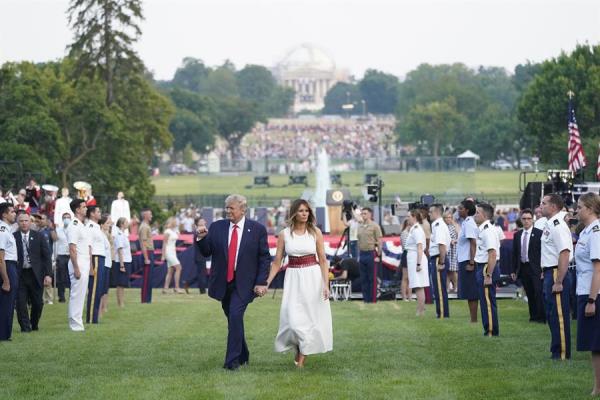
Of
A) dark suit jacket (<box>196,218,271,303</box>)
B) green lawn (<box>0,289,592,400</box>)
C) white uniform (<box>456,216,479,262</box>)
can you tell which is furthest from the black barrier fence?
dark suit jacket (<box>196,218,271,303</box>)

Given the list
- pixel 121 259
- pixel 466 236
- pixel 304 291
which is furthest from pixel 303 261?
pixel 121 259

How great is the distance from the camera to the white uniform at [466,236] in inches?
895

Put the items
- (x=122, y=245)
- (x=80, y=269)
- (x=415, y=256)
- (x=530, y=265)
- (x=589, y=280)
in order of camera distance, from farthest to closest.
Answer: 1. (x=122, y=245)
2. (x=415, y=256)
3. (x=530, y=265)
4. (x=80, y=269)
5. (x=589, y=280)

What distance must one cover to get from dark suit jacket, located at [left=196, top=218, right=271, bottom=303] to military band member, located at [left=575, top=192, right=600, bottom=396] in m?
3.95

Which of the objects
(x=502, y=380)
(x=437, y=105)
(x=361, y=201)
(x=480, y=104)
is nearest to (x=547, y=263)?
(x=502, y=380)

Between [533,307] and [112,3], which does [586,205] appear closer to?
[533,307]

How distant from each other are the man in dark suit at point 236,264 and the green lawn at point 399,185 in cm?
4729

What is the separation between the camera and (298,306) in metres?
17.3

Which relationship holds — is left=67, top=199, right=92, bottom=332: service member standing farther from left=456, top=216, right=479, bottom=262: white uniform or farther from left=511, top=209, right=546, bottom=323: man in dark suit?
left=511, top=209, right=546, bottom=323: man in dark suit

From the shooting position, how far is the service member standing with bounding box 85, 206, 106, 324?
23.6 metres

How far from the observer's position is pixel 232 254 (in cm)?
1741

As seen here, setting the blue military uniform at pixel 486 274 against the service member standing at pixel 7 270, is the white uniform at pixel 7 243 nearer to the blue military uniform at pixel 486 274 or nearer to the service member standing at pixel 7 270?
the service member standing at pixel 7 270

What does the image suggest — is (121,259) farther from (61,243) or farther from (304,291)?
(304,291)

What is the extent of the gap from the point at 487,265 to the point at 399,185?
61631 millimetres
